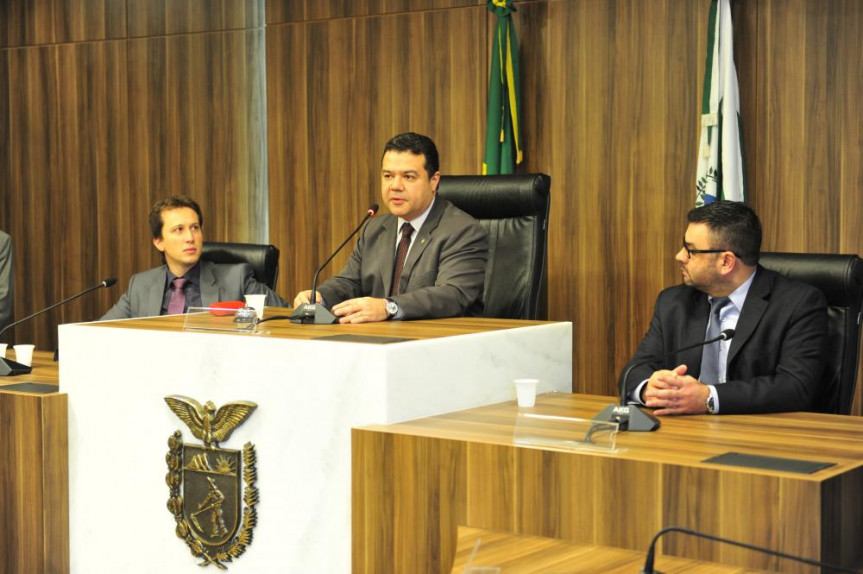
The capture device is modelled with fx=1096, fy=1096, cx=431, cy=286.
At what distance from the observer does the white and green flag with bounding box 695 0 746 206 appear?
4.65 m

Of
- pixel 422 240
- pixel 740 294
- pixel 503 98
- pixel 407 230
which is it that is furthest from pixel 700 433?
pixel 503 98

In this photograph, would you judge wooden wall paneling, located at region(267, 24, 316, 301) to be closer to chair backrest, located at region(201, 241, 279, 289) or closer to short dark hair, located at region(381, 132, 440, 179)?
chair backrest, located at region(201, 241, 279, 289)

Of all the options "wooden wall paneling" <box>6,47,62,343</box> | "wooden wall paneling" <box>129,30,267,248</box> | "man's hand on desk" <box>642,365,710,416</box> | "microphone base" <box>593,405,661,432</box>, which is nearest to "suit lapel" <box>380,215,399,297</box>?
"man's hand on desk" <box>642,365,710,416</box>

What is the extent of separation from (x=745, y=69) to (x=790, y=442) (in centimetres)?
291

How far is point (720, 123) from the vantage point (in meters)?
4.70

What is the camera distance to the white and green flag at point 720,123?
4.65 metres

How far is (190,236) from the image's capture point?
4.20m

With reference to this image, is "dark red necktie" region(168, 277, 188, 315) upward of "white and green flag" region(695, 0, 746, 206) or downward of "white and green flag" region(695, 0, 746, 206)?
downward

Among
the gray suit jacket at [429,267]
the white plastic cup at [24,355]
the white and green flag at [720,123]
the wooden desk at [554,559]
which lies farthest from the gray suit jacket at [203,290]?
the wooden desk at [554,559]

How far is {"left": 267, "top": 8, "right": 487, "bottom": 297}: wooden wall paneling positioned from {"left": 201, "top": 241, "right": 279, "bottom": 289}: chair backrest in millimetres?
1317

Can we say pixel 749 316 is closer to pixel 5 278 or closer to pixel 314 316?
pixel 314 316

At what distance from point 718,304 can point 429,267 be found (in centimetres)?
100

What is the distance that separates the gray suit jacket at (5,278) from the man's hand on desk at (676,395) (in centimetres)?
355

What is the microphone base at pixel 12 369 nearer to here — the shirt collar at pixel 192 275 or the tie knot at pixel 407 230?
the shirt collar at pixel 192 275
